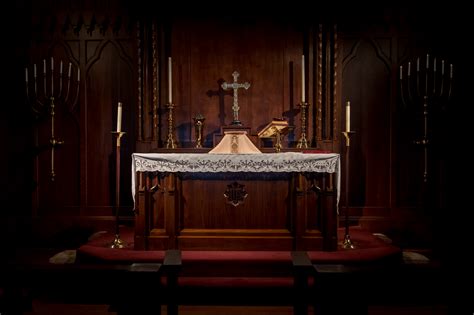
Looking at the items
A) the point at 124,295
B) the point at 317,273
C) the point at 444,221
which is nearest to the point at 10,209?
the point at 124,295

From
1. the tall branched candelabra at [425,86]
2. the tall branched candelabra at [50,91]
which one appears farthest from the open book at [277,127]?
the tall branched candelabra at [50,91]

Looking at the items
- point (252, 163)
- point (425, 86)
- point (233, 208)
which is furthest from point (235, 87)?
point (425, 86)

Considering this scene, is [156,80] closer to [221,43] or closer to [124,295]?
[221,43]

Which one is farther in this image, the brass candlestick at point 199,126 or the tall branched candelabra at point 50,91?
the tall branched candelabra at point 50,91

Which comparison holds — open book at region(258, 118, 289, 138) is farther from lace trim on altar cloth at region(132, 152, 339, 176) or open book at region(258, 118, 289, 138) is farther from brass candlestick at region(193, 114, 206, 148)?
brass candlestick at region(193, 114, 206, 148)

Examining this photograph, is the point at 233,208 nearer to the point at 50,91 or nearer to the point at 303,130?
the point at 303,130

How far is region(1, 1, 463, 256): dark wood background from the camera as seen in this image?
5.75 meters

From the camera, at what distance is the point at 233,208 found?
4.38m

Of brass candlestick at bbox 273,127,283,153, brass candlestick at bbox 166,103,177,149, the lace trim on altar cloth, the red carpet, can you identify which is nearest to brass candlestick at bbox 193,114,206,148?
brass candlestick at bbox 166,103,177,149

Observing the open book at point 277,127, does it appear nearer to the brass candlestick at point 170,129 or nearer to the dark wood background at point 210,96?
the dark wood background at point 210,96

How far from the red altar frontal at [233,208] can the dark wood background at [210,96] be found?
1383 millimetres

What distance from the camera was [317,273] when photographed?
2297 mm

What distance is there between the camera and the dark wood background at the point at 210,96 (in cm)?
575

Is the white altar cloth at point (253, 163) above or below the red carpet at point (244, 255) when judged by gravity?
above
